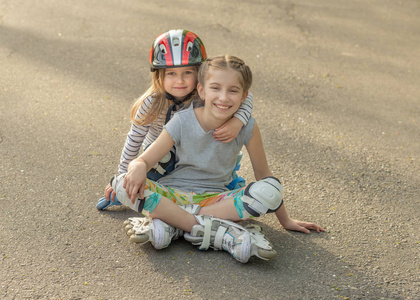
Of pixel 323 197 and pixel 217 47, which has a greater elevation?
pixel 217 47

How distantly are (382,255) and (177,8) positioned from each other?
5.30m

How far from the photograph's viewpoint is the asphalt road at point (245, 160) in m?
2.85

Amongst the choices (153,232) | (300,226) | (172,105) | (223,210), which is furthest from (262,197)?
(172,105)

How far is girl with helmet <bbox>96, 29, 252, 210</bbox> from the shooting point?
3.35 metres

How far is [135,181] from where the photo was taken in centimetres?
295

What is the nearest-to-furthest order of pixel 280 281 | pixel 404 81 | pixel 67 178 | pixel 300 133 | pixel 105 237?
pixel 280 281
pixel 105 237
pixel 67 178
pixel 300 133
pixel 404 81

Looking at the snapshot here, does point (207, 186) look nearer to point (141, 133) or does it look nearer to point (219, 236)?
point (219, 236)

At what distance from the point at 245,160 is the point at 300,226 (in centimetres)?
102

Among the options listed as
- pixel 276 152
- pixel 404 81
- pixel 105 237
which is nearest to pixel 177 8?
pixel 404 81

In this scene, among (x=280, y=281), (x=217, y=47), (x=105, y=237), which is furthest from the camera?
(x=217, y=47)

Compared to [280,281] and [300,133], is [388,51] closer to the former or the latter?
[300,133]

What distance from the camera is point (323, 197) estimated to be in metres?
3.76

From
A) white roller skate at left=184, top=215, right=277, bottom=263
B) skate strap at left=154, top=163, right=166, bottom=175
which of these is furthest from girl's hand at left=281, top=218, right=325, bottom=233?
skate strap at left=154, top=163, right=166, bottom=175

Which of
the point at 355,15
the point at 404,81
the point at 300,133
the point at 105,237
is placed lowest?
the point at 105,237
